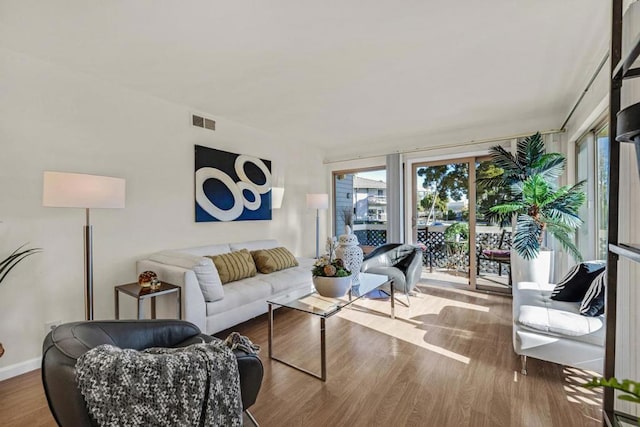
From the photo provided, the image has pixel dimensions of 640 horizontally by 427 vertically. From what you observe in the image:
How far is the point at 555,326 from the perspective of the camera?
205cm

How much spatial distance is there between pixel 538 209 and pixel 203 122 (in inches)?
154

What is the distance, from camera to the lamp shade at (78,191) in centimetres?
196

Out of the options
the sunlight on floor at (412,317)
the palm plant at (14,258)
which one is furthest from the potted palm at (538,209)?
the palm plant at (14,258)

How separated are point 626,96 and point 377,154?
12.5ft

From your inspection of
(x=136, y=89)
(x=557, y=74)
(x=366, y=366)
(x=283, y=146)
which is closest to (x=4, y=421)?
(x=366, y=366)

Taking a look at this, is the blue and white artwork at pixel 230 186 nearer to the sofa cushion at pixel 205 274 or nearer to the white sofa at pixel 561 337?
the sofa cushion at pixel 205 274

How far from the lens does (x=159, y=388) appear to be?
1.08 m

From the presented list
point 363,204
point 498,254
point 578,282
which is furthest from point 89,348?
point 363,204

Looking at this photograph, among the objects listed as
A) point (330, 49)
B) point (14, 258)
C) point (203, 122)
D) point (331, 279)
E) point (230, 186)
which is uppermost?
point (330, 49)

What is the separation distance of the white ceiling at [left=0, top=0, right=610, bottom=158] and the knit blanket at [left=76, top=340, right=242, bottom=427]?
1882 millimetres

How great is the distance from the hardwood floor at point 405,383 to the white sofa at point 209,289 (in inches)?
12.1

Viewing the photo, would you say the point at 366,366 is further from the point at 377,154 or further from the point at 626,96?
the point at 377,154

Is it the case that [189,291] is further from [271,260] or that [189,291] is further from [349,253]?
[349,253]

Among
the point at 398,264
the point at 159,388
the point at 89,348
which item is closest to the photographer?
the point at 159,388
